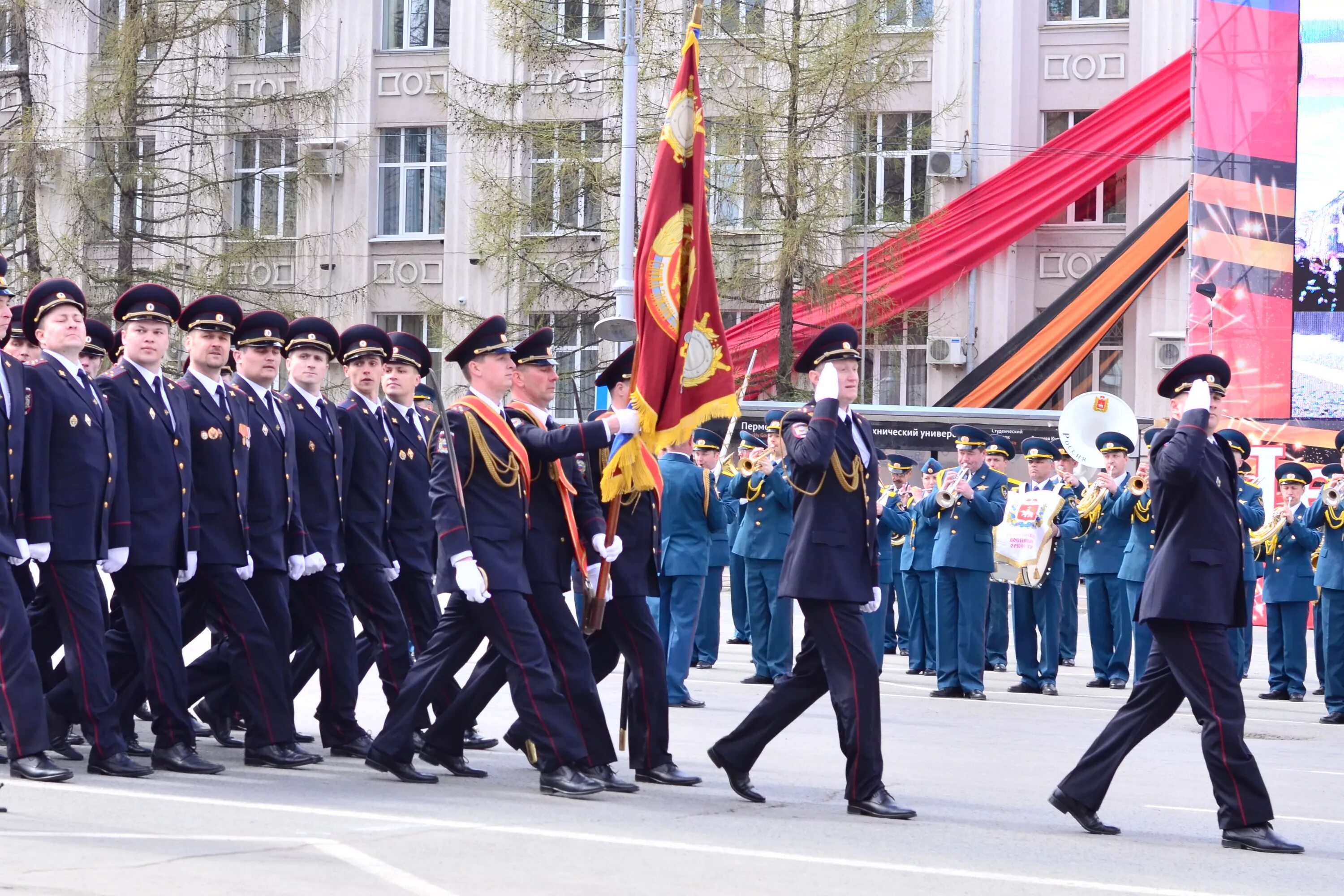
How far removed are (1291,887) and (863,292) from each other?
907 inches

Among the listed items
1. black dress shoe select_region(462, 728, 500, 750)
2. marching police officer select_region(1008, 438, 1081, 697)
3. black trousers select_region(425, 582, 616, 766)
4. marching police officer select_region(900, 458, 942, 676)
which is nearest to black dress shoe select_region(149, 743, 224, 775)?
black trousers select_region(425, 582, 616, 766)

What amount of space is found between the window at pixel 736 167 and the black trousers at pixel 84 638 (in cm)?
2107

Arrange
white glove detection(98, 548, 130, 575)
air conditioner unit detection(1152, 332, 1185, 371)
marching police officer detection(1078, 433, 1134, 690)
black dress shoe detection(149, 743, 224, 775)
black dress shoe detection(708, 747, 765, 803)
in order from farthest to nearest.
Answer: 1. air conditioner unit detection(1152, 332, 1185, 371)
2. marching police officer detection(1078, 433, 1134, 690)
3. black dress shoe detection(149, 743, 224, 775)
4. white glove detection(98, 548, 130, 575)
5. black dress shoe detection(708, 747, 765, 803)

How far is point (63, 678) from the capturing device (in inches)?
341

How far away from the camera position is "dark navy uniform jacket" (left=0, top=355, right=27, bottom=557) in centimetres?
777

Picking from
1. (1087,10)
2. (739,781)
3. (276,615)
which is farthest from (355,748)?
(1087,10)

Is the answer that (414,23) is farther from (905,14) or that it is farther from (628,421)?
(628,421)

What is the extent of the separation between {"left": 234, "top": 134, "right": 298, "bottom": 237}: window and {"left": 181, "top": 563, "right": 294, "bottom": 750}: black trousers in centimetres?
2495

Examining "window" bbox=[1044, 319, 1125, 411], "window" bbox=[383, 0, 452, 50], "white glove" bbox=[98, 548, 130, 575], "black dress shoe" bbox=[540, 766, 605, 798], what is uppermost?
"window" bbox=[383, 0, 452, 50]

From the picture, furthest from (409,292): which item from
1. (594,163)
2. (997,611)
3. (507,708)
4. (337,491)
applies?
(337,491)

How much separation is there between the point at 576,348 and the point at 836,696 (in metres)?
24.7

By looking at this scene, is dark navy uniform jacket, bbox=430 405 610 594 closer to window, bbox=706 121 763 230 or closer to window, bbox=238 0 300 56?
window, bbox=706 121 763 230

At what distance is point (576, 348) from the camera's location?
3216cm

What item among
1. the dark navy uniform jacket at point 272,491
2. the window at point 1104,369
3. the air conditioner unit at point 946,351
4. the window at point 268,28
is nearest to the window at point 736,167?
the air conditioner unit at point 946,351
